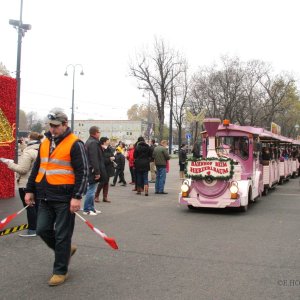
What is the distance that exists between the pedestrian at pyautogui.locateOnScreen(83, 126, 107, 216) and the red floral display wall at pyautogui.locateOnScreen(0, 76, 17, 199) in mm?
2891

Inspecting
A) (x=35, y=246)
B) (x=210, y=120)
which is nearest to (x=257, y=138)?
(x=210, y=120)

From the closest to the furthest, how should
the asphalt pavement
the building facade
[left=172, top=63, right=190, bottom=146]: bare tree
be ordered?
the asphalt pavement < [left=172, top=63, right=190, bottom=146]: bare tree < the building facade

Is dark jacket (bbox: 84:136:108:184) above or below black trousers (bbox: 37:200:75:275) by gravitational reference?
above

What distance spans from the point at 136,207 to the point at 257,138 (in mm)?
4677

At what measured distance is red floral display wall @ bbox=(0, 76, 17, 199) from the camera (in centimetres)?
1115

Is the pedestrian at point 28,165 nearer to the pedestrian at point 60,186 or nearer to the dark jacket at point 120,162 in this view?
the pedestrian at point 60,186

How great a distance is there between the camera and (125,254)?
6.17 metres

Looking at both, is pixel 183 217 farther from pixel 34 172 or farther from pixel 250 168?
pixel 34 172

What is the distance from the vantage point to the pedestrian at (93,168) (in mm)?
9062

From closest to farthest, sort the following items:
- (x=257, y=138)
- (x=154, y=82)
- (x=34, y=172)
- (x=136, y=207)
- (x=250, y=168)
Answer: (x=34, y=172) → (x=136, y=207) → (x=250, y=168) → (x=257, y=138) → (x=154, y=82)

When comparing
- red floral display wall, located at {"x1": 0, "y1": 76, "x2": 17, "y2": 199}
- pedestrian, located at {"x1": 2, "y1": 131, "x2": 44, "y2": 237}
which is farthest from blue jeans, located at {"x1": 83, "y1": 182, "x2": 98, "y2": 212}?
red floral display wall, located at {"x1": 0, "y1": 76, "x2": 17, "y2": 199}

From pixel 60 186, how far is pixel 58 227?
455 mm

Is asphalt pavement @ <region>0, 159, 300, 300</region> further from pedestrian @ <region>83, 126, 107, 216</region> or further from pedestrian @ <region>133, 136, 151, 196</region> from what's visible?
pedestrian @ <region>133, 136, 151, 196</region>

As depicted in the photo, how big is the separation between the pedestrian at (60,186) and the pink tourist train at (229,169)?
5.87 metres
